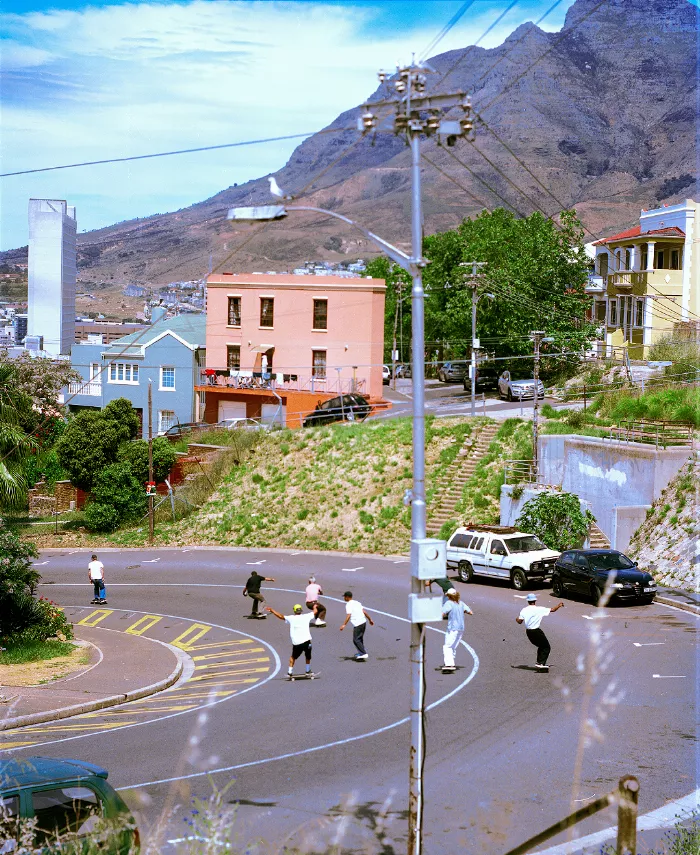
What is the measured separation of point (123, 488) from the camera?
46312 millimetres

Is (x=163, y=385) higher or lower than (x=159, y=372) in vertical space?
lower

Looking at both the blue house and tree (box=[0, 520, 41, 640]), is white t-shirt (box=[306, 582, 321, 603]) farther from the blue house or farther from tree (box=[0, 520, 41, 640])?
the blue house

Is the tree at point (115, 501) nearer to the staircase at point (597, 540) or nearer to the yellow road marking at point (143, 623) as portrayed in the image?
the yellow road marking at point (143, 623)

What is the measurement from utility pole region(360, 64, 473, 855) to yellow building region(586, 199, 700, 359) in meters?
53.7

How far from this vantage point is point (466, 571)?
98.8 feet

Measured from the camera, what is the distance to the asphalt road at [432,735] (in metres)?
11.2

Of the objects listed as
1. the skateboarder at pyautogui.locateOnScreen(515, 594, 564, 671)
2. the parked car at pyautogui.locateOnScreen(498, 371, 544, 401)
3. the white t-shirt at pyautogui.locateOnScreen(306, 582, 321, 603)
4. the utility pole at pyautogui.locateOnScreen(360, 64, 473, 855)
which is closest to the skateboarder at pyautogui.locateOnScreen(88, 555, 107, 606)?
the white t-shirt at pyautogui.locateOnScreen(306, 582, 321, 603)

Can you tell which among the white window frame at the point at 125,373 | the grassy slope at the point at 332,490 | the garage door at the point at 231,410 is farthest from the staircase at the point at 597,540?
the white window frame at the point at 125,373

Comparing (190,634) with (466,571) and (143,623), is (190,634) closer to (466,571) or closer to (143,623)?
(143,623)

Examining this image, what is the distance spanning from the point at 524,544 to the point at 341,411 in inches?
1041

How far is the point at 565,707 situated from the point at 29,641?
1189 cm

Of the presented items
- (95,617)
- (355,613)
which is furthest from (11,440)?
(355,613)

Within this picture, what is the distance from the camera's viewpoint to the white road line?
1021cm

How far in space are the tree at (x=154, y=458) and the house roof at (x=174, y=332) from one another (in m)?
20.8
